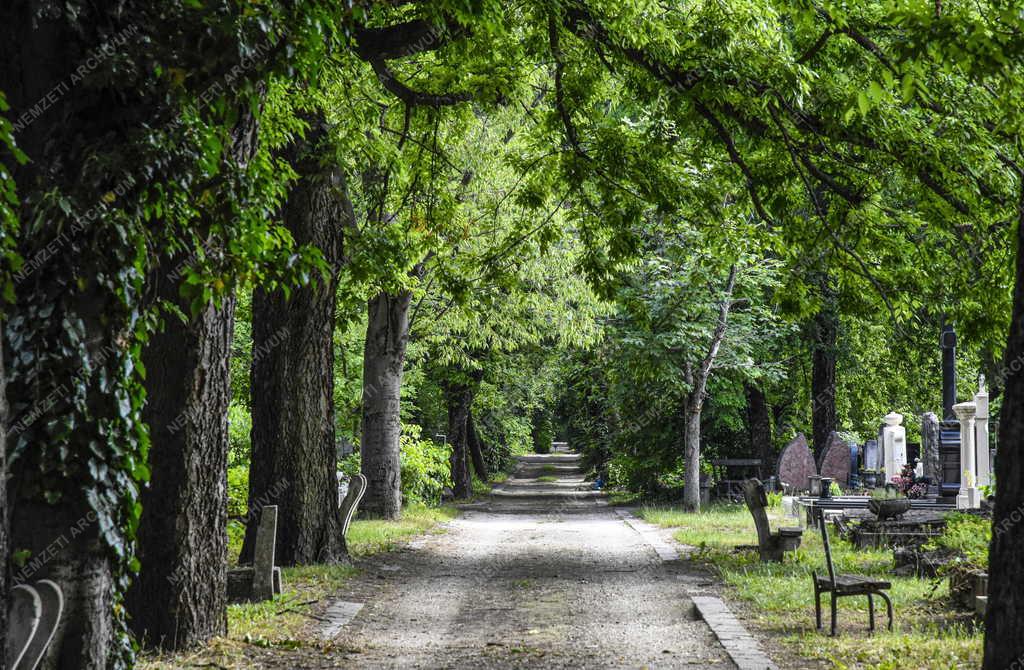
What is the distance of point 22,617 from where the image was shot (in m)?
5.74

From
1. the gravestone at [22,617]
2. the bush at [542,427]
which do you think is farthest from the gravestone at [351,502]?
the bush at [542,427]

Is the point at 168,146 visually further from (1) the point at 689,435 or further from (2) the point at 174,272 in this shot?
(1) the point at 689,435

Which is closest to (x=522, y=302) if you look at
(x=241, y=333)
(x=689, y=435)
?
(x=689, y=435)

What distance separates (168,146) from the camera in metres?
5.96

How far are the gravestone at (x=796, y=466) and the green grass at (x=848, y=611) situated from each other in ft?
29.1

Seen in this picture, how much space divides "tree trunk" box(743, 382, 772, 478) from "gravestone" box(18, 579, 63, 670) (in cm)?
2561

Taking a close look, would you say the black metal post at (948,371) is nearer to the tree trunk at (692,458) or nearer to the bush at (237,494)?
the tree trunk at (692,458)

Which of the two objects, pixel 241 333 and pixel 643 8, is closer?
pixel 643 8

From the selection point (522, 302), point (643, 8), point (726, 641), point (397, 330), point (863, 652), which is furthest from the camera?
point (522, 302)

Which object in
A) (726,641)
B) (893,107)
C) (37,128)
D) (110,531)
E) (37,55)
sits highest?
(893,107)

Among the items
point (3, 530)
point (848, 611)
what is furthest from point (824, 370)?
point (3, 530)

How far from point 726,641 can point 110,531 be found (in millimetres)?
5487

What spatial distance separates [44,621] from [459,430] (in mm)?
28153

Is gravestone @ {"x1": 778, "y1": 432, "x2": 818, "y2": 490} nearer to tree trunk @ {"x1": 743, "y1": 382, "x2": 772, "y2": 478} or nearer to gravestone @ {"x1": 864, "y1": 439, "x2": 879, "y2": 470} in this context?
tree trunk @ {"x1": 743, "y1": 382, "x2": 772, "y2": 478}
